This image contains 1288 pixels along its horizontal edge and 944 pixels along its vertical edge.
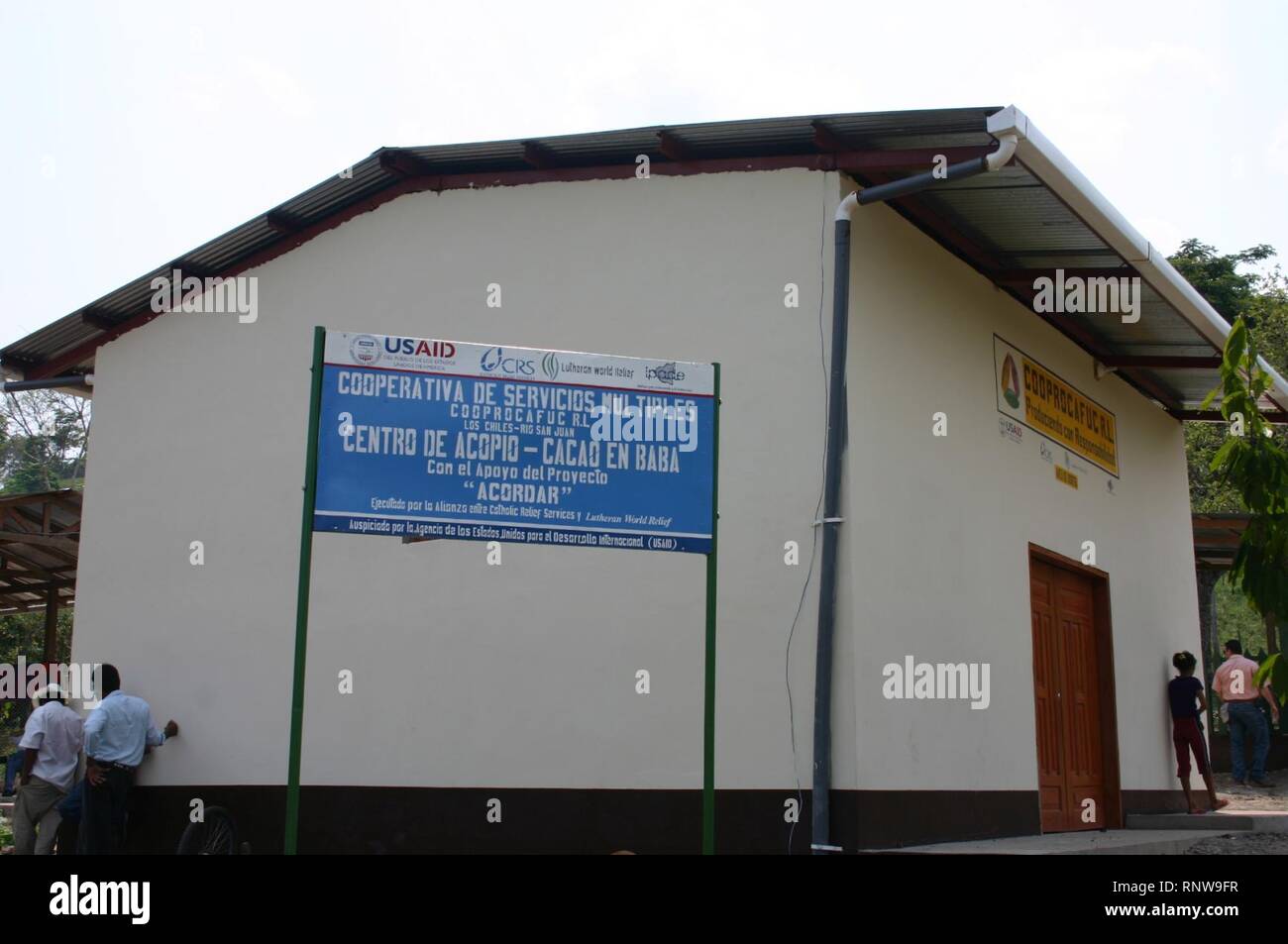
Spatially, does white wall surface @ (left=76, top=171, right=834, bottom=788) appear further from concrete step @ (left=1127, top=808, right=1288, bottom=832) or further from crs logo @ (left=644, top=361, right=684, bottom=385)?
concrete step @ (left=1127, top=808, right=1288, bottom=832)

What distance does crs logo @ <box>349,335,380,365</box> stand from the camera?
5.98 meters

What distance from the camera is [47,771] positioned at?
31.7 feet

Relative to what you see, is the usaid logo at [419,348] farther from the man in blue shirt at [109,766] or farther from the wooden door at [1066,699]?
the wooden door at [1066,699]

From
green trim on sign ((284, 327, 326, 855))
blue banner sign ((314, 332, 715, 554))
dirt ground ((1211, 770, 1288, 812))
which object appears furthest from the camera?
dirt ground ((1211, 770, 1288, 812))

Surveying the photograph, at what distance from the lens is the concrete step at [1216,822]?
11.2m

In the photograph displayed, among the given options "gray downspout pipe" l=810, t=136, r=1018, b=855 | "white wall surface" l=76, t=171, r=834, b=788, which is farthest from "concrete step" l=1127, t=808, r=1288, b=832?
"white wall surface" l=76, t=171, r=834, b=788

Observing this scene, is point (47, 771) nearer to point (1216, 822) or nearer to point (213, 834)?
point (213, 834)

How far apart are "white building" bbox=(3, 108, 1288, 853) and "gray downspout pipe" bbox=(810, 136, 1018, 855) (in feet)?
0.33

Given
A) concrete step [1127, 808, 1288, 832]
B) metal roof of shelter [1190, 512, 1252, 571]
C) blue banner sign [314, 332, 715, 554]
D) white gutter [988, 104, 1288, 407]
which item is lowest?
concrete step [1127, 808, 1288, 832]

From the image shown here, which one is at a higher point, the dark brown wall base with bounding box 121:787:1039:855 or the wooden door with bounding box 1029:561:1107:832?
the wooden door with bounding box 1029:561:1107:832

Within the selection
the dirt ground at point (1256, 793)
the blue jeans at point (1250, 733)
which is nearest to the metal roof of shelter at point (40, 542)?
the dirt ground at point (1256, 793)

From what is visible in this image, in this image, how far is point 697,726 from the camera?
8445 millimetres

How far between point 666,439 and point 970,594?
13.7 feet
